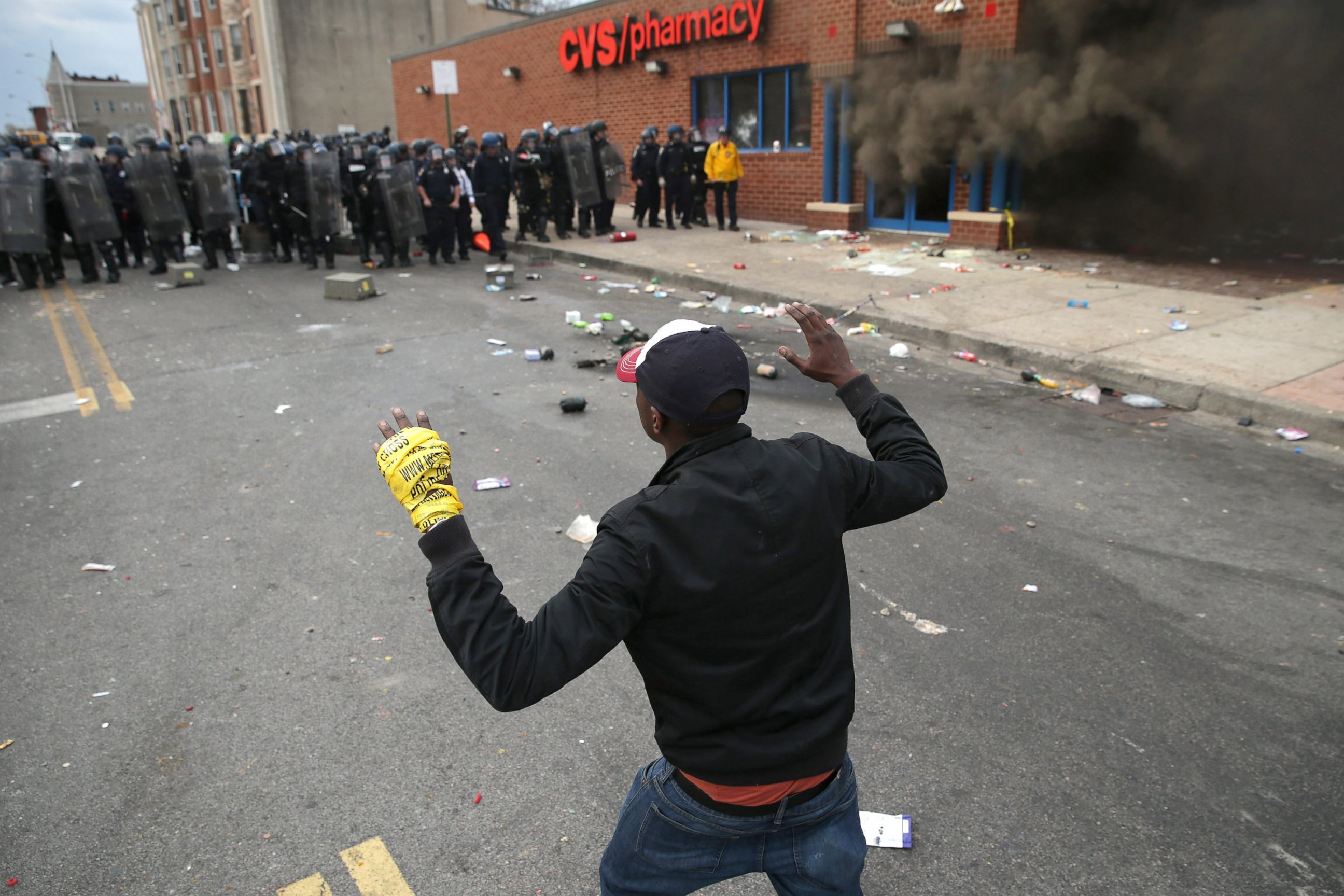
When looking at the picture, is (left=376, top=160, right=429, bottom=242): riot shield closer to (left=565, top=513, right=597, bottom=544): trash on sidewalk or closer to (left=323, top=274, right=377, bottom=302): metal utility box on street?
(left=323, top=274, right=377, bottom=302): metal utility box on street

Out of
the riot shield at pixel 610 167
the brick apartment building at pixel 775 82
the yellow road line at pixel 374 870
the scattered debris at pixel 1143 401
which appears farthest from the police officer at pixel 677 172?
the yellow road line at pixel 374 870

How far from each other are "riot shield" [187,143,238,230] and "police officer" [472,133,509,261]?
386 cm

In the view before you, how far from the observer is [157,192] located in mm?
13773

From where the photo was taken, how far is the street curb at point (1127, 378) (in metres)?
6.35

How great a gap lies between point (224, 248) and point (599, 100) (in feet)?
31.4

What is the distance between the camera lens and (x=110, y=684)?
12.0ft

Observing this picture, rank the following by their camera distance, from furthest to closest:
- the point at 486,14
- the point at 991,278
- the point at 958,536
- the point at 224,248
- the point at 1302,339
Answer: the point at 486,14 → the point at 224,248 → the point at 991,278 → the point at 1302,339 → the point at 958,536

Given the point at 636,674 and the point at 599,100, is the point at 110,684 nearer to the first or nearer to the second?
the point at 636,674

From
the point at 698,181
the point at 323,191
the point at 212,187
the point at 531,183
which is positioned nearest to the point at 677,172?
the point at 698,181

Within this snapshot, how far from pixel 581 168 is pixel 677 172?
1816 mm

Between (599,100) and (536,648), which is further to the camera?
(599,100)

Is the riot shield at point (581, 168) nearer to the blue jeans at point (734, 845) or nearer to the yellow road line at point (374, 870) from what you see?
the yellow road line at point (374, 870)

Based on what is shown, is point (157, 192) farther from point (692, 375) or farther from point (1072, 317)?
point (692, 375)

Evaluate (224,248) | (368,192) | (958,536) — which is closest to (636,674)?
(958,536)
